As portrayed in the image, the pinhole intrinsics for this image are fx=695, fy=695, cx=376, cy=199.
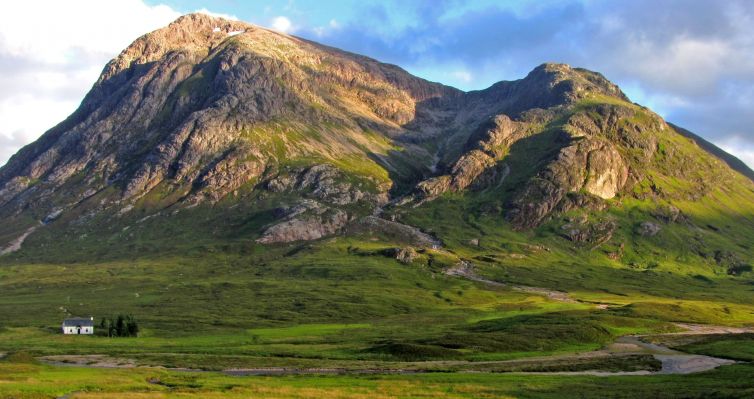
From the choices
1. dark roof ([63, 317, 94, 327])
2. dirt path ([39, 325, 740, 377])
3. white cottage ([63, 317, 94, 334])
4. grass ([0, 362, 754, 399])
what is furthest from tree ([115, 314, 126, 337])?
grass ([0, 362, 754, 399])

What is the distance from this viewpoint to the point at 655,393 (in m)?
84.1

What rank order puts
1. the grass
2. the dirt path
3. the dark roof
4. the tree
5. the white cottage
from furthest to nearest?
the dark roof, the white cottage, the tree, the dirt path, the grass

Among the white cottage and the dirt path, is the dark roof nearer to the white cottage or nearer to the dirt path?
the white cottage

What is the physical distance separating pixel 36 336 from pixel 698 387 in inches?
6275

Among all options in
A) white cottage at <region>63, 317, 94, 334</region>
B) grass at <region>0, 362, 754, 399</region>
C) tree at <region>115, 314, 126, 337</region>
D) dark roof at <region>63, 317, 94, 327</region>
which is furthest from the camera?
dark roof at <region>63, 317, 94, 327</region>

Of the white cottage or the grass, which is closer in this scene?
the grass

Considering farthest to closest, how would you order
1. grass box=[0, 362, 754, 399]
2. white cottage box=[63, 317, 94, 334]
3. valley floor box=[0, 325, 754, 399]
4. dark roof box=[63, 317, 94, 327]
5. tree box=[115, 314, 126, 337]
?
dark roof box=[63, 317, 94, 327]
white cottage box=[63, 317, 94, 334]
tree box=[115, 314, 126, 337]
valley floor box=[0, 325, 754, 399]
grass box=[0, 362, 754, 399]

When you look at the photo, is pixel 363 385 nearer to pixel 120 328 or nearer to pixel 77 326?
pixel 120 328

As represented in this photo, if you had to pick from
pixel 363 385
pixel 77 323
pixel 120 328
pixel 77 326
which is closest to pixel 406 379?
pixel 363 385

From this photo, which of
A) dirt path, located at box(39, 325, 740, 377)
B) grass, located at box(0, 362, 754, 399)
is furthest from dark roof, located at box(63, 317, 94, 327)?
grass, located at box(0, 362, 754, 399)

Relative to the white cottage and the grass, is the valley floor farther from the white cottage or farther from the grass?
the white cottage

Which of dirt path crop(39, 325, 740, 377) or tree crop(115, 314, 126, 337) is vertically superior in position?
tree crop(115, 314, 126, 337)

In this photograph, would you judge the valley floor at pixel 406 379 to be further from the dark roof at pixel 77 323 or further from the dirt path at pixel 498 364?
the dark roof at pixel 77 323

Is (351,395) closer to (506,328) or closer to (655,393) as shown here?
(655,393)
